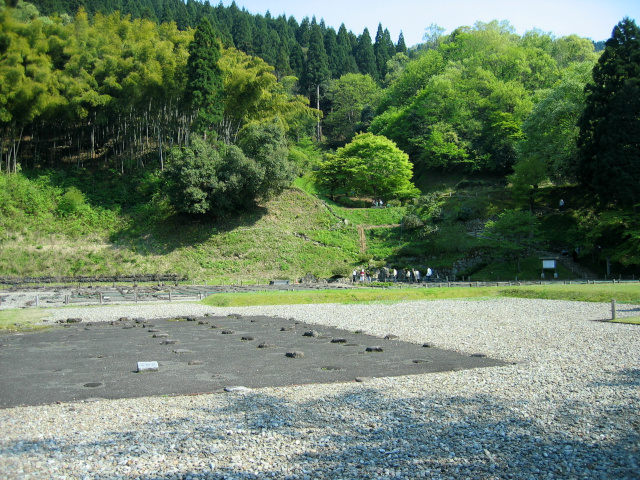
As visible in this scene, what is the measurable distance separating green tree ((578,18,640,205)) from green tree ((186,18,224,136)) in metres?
28.6

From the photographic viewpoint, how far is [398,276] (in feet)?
124

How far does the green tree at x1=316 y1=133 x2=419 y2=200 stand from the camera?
4850cm

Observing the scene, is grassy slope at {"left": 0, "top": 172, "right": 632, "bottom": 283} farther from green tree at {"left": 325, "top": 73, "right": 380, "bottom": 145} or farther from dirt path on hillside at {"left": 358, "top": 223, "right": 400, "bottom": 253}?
green tree at {"left": 325, "top": 73, "right": 380, "bottom": 145}

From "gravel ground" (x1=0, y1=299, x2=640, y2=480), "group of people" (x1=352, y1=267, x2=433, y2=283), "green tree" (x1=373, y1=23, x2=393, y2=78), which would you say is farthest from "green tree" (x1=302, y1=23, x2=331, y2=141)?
"gravel ground" (x1=0, y1=299, x2=640, y2=480)

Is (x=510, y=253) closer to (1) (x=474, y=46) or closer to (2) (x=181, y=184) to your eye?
(2) (x=181, y=184)

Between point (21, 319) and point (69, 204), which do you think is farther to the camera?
point (69, 204)

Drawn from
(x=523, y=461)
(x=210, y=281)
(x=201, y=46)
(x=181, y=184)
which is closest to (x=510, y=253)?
(x=210, y=281)

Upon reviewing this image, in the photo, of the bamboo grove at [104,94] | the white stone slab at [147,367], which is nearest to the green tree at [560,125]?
the bamboo grove at [104,94]

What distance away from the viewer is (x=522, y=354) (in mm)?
10703

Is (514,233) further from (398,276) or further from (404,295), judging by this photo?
(404,295)

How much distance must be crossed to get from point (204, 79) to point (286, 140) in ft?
29.6

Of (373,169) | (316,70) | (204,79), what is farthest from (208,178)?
(316,70)

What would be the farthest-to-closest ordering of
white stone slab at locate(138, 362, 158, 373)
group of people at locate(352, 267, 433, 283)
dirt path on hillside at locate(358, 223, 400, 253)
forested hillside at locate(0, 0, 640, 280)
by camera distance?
dirt path on hillside at locate(358, 223, 400, 253) → group of people at locate(352, 267, 433, 283) → forested hillside at locate(0, 0, 640, 280) → white stone slab at locate(138, 362, 158, 373)

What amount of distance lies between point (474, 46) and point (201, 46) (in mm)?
36358
